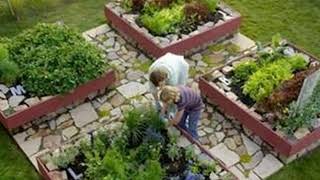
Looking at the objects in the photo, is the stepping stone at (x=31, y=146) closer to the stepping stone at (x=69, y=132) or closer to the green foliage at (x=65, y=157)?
the stepping stone at (x=69, y=132)

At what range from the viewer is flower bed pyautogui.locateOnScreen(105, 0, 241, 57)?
975 centimetres

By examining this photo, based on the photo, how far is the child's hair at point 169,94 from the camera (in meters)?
7.08

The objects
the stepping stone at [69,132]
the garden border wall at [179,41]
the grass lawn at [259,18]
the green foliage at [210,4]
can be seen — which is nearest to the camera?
the stepping stone at [69,132]

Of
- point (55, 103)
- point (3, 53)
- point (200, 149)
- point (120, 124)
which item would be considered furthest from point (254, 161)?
point (3, 53)

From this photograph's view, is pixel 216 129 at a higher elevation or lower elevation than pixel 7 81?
lower

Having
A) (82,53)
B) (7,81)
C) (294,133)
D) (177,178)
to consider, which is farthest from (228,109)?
(7,81)

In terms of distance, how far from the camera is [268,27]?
10664 mm

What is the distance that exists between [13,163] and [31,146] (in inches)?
14.9

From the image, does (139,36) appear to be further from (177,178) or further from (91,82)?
(177,178)

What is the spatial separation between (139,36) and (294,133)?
3.34 meters

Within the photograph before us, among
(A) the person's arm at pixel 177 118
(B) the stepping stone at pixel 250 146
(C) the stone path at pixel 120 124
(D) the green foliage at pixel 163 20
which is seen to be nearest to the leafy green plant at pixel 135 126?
(C) the stone path at pixel 120 124

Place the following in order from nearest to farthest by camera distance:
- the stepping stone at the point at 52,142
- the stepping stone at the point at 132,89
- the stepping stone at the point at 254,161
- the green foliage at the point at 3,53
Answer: the stepping stone at the point at 254,161
the stepping stone at the point at 52,142
the green foliage at the point at 3,53
the stepping stone at the point at 132,89

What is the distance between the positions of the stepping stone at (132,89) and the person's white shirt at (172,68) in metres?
1.67

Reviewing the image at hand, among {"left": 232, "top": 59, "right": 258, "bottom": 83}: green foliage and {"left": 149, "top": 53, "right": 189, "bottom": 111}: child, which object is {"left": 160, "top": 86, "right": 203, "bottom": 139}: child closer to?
{"left": 149, "top": 53, "right": 189, "bottom": 111}: child
